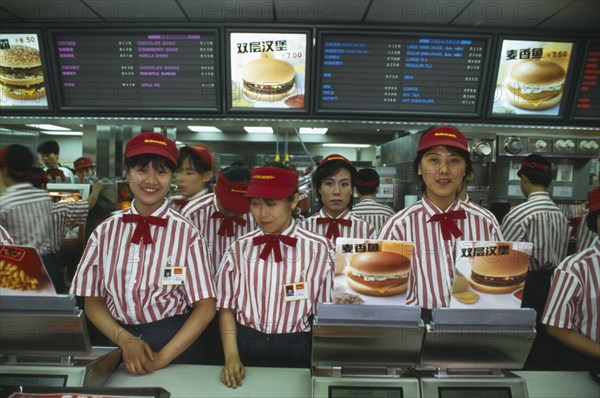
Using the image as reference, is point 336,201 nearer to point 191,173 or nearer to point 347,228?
point 347,228

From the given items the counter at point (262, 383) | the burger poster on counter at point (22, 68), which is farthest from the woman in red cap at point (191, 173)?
the counter at point (262, 383)

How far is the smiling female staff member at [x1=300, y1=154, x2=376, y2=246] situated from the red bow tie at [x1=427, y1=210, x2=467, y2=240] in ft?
2.71

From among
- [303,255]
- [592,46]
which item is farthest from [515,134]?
[303,255]

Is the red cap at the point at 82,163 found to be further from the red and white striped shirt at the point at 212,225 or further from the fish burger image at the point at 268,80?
the fish burger image at the point at 268,80

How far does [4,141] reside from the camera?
0.82 metres

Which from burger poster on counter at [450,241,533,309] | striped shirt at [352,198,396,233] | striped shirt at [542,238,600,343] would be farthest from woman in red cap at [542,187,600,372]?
striped shirt at [352,198,396,233]

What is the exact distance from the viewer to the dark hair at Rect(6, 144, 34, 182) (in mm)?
765

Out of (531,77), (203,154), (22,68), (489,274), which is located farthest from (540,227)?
(22,68)

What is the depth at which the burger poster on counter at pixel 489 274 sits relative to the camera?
89 cm

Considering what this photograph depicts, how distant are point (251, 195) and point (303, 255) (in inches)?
13.5

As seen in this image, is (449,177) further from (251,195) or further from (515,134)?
(515,134)

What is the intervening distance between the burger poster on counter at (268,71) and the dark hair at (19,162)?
1691 millimetres

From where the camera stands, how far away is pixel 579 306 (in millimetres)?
1229

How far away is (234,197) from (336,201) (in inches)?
24.6
